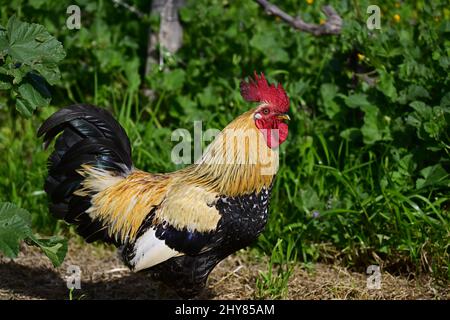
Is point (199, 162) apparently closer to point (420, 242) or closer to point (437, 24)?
point (420, 242)

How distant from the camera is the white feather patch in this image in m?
3.71

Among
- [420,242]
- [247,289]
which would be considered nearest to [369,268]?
[420,242]

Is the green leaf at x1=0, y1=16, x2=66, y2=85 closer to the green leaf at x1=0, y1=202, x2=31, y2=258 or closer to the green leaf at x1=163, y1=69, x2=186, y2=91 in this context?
the green leaf at x1=0, y1=202, x2=31, y2=258

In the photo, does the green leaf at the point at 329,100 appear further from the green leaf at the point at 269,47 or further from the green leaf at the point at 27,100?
the green leaf at the point at 27,100

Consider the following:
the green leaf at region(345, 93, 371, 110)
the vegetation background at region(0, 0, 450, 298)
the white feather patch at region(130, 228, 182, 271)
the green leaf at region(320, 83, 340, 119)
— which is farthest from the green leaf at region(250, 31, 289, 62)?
the white feather patch at region(130, 228, 182, 271)

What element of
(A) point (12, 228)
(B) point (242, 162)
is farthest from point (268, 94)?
(A) point (12, 228)

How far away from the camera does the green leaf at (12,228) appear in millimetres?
3227

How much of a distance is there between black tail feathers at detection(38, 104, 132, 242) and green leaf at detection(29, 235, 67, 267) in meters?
0.47

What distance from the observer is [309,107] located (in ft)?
17.4

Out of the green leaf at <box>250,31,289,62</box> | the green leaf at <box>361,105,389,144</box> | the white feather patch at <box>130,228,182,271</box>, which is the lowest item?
the white feather patch at <box>130,228,182,271</box>

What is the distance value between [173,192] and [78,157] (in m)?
0.58

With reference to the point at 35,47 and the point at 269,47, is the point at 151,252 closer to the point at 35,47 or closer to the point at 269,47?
the point at 35,47

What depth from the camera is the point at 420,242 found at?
4.32m

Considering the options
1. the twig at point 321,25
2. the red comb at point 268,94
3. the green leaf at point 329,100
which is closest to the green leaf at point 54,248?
the red comb at point 268,94
